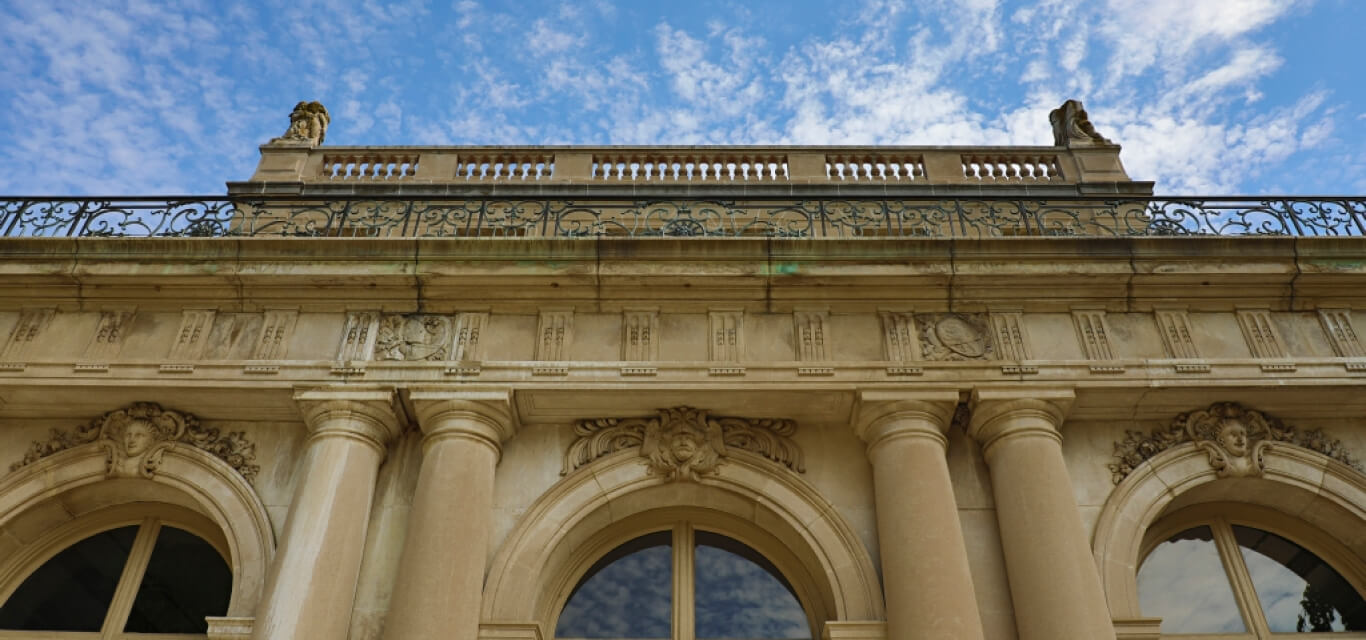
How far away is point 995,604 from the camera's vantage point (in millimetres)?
7711

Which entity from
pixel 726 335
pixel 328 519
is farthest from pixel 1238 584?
pixel 328 519

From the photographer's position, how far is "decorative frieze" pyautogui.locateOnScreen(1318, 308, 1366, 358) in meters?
8.70

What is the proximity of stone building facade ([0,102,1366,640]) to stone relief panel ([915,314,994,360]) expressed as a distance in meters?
0.04

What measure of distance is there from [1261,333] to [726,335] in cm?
486

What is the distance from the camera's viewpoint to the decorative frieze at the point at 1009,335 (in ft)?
28.6

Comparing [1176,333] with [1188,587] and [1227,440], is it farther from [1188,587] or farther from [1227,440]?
[1188,587]

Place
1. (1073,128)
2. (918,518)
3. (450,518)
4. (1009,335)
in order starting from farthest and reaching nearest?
1. (1073,128)
2. (1009,335)
3. (450,518)
4. (918,518)

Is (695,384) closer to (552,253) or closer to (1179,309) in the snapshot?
(552,253)

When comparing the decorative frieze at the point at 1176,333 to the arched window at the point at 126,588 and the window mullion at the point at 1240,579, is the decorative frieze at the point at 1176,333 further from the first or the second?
the arched window at the point at 126,588

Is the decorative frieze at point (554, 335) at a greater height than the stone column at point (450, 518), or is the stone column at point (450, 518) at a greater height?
the decorative frieze at point (554, 335)

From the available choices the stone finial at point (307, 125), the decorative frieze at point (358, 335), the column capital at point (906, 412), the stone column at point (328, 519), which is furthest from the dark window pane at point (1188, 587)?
the stone finial at point (307, 125)

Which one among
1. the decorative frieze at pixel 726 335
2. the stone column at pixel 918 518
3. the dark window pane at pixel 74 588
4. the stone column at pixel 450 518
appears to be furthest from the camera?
the decorative frieze at pixel 726 335

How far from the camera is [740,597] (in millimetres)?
8547

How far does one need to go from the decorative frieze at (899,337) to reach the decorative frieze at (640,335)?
6.82 feet
